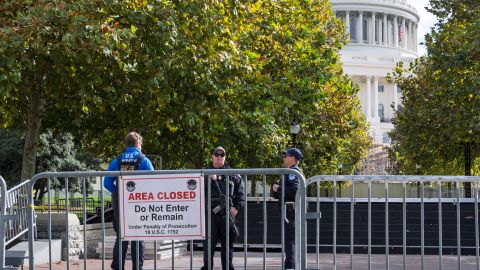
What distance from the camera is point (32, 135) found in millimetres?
18656

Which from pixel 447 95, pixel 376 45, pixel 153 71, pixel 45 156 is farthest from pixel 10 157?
pixel 376 45

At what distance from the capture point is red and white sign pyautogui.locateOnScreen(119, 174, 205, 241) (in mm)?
9383

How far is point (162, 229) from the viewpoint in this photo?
9422mm

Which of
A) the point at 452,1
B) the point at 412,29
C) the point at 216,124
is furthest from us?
the point at 412,29

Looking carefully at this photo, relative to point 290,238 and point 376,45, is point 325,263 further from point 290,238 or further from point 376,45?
point 376,45

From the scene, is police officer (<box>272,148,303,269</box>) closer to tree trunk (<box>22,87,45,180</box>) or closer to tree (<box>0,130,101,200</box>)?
tree trunk (<box>22,87,45,180</box>)

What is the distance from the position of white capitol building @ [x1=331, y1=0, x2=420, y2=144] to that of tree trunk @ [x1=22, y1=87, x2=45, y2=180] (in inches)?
3977

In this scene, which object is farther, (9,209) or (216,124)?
(216,124)

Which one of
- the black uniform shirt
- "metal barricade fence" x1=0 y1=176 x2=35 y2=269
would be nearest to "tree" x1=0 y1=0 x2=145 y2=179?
"metal barricade fence" x1=0 y1=176 x2=35 y2=269

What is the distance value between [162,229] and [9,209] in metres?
2.72

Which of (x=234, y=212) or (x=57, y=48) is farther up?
(x=57, y=48)

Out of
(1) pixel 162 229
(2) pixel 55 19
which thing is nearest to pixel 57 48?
(2) pixel 55 19

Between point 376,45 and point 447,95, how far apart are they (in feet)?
310

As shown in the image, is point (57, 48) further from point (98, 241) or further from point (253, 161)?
point (253, 161)
